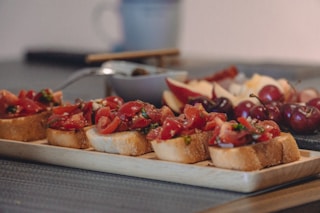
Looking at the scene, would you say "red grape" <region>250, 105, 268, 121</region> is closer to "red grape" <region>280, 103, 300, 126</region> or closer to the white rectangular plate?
"red grape" <region>280, 103, 300, 126</region>

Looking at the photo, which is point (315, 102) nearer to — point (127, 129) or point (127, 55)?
point (127, 129)

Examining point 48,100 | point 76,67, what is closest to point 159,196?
point 48,100

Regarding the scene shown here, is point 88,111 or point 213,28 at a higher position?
point 88,111

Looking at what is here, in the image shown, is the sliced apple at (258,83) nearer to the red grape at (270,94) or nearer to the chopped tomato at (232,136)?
the red grape at (270,94)

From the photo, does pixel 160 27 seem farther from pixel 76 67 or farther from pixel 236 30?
pixel 236 30

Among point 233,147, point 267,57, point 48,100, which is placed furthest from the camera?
point 267,57

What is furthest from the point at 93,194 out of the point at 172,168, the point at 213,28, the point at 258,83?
the point at 213,28
